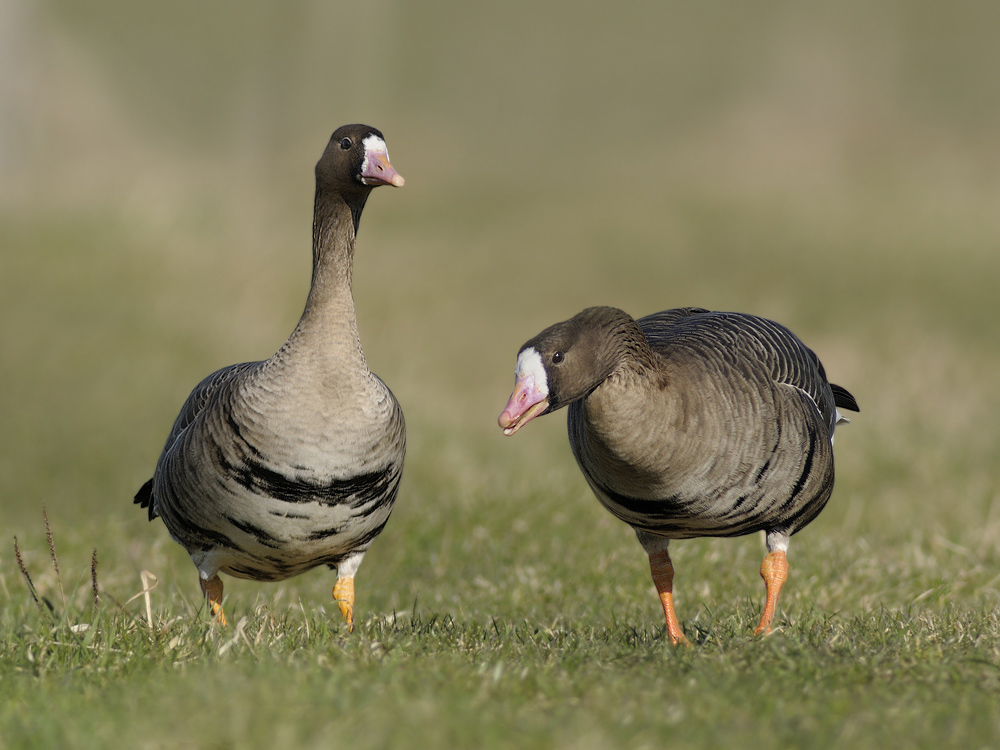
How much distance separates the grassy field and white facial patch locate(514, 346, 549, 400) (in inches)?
41.1

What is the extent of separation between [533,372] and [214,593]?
7.39ft

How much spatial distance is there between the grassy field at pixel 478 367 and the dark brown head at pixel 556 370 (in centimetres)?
97

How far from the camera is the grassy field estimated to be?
10.3 feet

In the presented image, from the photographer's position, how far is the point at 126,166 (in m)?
16.3

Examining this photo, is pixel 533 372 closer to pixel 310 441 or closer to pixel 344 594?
pixel 310 441

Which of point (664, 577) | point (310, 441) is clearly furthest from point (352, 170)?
point (664, 577)

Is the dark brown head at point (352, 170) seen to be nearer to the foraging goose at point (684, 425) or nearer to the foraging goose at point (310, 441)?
the foraging goose at point (310, 441)

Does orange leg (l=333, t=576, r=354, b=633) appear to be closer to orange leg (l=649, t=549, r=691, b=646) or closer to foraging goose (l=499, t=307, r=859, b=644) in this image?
foraging goose (l=499, t=307, r=859, b=644)

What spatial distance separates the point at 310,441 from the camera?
4.35 metres

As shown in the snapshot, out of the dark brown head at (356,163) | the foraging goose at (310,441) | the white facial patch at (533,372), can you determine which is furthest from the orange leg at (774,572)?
the dark brown head at (356,163)

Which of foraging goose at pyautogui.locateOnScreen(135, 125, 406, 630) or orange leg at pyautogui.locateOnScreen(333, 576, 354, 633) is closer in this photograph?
foraging goose at pyautogui.locateOnScreen(135, 125, 406, 630)

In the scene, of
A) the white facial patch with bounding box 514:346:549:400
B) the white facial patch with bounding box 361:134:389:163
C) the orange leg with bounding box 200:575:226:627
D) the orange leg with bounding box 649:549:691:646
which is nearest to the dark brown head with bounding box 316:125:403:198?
the white facial patch with bounding box 361:134:389:163

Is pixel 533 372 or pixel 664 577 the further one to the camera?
pixel 664 577

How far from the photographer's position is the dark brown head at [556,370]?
418cm
